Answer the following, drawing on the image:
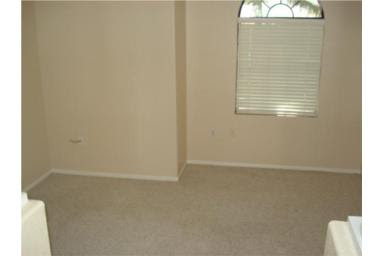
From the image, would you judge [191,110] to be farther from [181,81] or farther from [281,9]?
[281,9]

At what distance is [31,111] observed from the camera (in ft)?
13.7

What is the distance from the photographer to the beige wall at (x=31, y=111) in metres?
Answer: 4.02

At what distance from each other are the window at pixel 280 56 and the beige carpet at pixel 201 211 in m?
0.82

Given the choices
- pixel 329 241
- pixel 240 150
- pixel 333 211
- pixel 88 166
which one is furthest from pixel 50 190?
pixel 329 241

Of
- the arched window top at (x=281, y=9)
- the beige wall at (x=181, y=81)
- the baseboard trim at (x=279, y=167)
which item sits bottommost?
the baseboard trim at (x=279, y=167)

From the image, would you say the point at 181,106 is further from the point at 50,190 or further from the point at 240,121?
the point at 50,190

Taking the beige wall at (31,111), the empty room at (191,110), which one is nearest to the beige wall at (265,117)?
the empty room at (191,110)

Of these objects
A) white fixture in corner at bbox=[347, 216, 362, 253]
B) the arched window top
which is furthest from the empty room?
white fixture in corner at bbox=[347, 216, 362, 253]

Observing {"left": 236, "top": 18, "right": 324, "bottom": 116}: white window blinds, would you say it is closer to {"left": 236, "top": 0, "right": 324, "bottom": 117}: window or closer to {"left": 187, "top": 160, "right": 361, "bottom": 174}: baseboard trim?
{"left": 236, "top": 0, "right": 324, "bottom": 117}: window

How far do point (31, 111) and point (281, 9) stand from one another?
2839 millimetres

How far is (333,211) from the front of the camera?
3645mm

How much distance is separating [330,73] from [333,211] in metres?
1.52

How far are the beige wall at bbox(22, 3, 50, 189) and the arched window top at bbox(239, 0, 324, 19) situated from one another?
2199 mm

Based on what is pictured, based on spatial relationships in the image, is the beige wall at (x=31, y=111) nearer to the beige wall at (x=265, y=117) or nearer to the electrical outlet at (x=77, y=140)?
the electrical outlet at (x=77, y=140)
